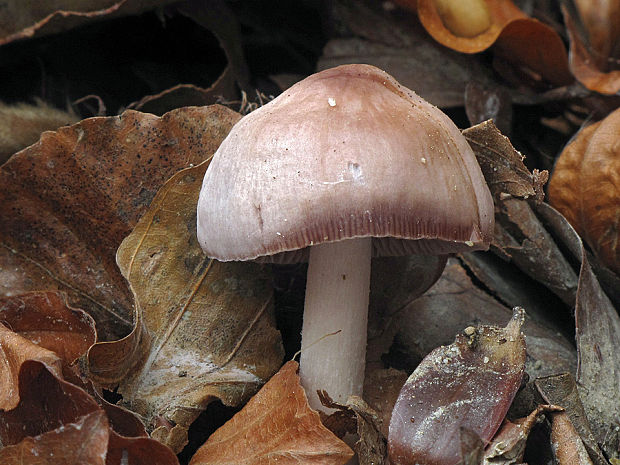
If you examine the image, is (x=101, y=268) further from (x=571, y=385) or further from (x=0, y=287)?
(x=571, y=385)

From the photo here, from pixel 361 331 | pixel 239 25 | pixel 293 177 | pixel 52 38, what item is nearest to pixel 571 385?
pixel 361 331

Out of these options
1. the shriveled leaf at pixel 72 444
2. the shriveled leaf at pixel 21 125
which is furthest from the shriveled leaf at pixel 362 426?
the shriveled leaf at pixel 21 125

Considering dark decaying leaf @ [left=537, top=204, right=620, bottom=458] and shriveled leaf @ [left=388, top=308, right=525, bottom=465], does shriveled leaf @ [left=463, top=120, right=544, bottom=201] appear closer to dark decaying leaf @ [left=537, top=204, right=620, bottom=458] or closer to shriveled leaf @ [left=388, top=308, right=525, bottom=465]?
dark decaying leaf @ [left=537, top=204, right=620, bottom=458]

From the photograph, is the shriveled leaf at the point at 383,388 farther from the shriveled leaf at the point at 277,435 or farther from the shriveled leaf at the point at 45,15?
the shriveled leaf at the point at 45,15

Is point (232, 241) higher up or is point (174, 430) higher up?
point (232, 241)

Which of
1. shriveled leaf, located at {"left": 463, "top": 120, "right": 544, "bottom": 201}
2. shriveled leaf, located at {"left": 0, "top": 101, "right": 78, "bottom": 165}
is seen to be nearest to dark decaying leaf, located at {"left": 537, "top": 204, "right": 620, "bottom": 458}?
shriveled leaf, located at {"left": 463, "top": 120, "right": 544, "bottom": 201}

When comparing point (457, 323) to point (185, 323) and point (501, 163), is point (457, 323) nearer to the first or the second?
point (501, 163)
